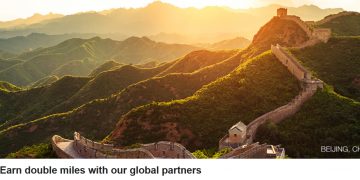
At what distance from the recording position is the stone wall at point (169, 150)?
149 feet

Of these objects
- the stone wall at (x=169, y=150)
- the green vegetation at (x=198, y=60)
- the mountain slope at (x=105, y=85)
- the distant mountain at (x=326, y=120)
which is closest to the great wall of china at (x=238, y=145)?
the stone wall at (x=169, y=150)

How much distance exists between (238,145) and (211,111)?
42.3 feet

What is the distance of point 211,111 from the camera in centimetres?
6512

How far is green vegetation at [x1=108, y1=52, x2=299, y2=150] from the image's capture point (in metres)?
62.0

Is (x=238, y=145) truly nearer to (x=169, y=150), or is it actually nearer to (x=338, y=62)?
(x=169, y=150)

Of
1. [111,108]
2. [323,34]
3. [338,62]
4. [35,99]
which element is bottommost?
[35,99]

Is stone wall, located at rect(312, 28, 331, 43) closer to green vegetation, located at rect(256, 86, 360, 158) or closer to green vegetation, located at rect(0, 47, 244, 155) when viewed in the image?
green vegetation, located at rect(256, 86, 360, 158)

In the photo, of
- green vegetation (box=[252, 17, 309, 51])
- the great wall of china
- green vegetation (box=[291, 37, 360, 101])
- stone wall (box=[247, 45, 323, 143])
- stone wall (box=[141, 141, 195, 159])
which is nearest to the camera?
the great wall of china

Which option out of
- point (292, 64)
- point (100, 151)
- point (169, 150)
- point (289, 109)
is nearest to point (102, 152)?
A: point (100, 151)

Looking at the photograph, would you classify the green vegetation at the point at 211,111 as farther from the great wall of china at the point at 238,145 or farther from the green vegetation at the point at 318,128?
the green vegetation at the point at 318,128

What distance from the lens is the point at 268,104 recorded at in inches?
2509

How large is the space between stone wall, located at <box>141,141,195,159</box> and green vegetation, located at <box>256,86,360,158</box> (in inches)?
503

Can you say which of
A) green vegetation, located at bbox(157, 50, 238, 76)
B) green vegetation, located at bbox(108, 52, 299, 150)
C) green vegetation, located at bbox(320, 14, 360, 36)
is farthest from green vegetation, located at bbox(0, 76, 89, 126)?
green vegetation, located at bbox(320, 14, 360, 36)
